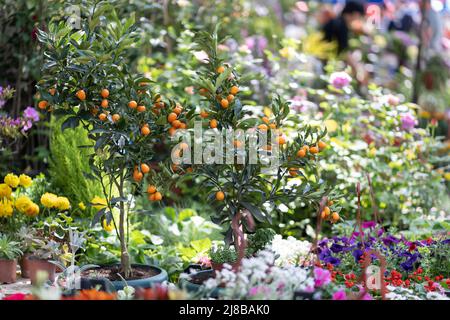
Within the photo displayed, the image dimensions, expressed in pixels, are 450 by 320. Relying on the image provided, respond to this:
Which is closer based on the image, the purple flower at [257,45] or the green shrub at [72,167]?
the green shrub at [72,167]

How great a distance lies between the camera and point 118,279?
3.03 m

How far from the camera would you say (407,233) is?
13.1 ft

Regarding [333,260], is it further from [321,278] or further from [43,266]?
[43,266]

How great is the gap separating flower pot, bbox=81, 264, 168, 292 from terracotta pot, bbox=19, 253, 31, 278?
1.50 feet

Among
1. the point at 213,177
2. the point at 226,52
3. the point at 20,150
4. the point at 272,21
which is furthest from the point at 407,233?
the point at 272,21

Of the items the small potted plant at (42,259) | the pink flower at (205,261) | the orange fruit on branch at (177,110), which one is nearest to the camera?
the orange fruit on branch at (177,110)

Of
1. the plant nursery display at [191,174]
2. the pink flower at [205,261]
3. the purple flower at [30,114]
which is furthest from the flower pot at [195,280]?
the purple flower at [30,114]

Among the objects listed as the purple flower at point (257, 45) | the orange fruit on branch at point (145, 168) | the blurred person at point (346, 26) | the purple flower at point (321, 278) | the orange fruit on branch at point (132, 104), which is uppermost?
the blurred person at point (346, 26)

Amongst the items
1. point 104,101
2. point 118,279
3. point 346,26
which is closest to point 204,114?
point 104,101

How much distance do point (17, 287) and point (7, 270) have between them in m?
0.12

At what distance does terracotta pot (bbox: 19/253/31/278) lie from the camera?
343cm

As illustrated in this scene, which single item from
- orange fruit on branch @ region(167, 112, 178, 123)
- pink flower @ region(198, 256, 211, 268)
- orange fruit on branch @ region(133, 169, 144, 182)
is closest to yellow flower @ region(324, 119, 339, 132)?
pink flower @ region(198, 256, 211, 268)

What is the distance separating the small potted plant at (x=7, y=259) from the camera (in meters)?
3.30

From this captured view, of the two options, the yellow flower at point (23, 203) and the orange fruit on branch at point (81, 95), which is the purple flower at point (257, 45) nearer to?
the yellow flower at point (23, 203)
